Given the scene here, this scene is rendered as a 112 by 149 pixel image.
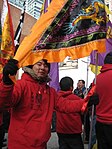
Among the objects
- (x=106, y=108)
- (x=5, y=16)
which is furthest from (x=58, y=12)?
(x=5, y=16)

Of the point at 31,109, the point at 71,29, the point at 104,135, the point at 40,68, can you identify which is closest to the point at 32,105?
the point at 31,109

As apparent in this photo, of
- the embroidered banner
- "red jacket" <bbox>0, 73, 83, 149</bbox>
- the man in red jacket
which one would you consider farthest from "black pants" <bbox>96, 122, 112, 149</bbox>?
the embroidered banner

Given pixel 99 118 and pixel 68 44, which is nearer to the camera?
pixel 68 44

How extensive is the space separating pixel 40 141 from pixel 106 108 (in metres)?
1.43

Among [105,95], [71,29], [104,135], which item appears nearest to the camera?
[71,29]

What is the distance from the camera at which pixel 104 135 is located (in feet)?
14.4

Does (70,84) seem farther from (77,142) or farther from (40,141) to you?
(40,141)

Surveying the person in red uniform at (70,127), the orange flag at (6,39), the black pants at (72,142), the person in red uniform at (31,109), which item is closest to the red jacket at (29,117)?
the person in red uniform at (31,109)

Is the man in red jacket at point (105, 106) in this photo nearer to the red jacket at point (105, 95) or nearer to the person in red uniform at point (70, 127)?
the red jacket at point (105, 95)

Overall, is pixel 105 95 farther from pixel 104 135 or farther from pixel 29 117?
pixel 29 117

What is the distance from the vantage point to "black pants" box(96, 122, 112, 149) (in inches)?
169

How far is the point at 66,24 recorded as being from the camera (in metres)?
3.22

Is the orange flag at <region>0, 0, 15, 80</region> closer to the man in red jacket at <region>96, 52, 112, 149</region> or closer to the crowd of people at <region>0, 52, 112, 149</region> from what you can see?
the crowd of people at <region>0, 52, 112, 149</region>

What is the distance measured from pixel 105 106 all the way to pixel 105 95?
0.15m
